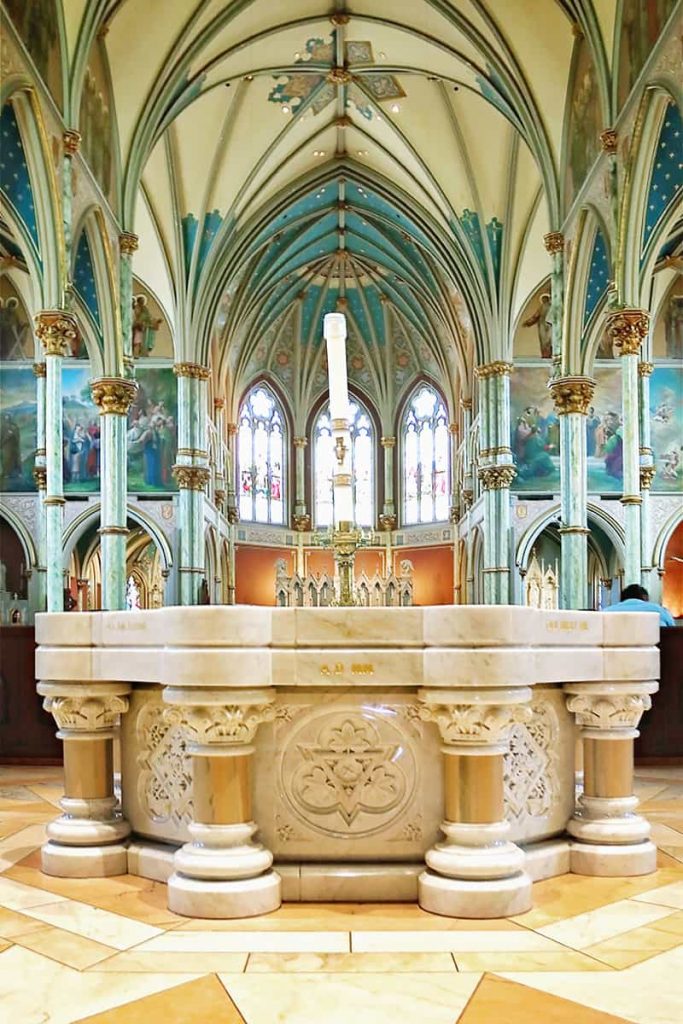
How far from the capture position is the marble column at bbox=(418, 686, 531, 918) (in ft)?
13.5

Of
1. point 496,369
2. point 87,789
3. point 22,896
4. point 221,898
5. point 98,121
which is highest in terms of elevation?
point 98,121

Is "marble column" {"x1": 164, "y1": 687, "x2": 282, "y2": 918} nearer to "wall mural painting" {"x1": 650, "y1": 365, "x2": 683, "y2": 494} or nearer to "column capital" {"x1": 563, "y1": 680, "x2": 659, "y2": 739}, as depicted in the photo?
"column capital" {"x1": 563, "y1": 680, "x2": 659, "y2": 739}

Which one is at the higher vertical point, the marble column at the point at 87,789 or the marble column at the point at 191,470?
the marble column at the point at 191,470

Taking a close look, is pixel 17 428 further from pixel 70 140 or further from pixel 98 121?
pixel 70 140

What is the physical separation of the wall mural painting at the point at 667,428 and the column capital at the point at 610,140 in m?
11.0

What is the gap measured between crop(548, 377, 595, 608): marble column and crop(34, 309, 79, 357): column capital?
299 inches

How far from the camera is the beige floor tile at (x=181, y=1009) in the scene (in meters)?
3.02

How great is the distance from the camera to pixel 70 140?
13.2m

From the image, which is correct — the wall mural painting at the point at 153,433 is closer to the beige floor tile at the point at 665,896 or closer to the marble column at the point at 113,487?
the marble column at the point at 113,487

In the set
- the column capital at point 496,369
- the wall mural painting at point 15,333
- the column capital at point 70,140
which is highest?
the column capital at point 70,140

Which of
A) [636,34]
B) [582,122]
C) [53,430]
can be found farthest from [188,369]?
[636,34]

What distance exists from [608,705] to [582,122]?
12668 mm

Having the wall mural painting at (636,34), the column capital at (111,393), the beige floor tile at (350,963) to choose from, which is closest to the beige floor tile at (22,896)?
the beige floor tile at (350,963)

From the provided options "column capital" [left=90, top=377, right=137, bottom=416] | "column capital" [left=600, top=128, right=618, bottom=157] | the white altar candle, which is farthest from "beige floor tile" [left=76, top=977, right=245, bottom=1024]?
"column capital" [left=90, top=377, right=137, bottom=416]
